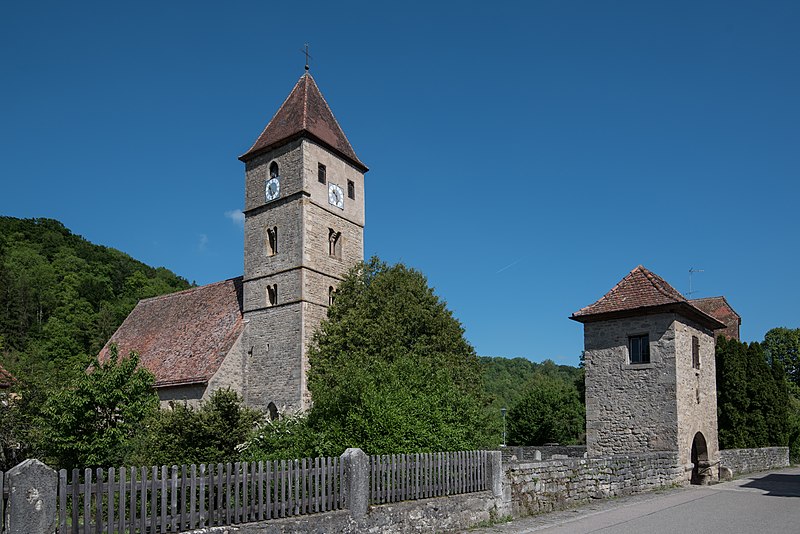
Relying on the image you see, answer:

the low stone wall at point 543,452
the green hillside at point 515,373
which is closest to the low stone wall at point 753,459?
the low stone wall at point 543,452

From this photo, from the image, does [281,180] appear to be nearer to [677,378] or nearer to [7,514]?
[677,378]

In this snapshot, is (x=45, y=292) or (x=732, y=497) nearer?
(x=732, y=497)

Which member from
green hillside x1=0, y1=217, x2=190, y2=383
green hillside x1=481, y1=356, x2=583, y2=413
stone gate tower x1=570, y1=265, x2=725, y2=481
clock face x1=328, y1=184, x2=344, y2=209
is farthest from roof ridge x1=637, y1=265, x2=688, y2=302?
green hillside x1=481, y1=356, x2=583, y2=413

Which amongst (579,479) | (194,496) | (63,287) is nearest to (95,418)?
(194,496)

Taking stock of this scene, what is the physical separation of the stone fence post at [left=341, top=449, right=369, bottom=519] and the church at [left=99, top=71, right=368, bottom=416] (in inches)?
737

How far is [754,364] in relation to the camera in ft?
109

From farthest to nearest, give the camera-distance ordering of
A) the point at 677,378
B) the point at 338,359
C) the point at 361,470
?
the point at 338,359, the point at 677,378, the point at 361,470

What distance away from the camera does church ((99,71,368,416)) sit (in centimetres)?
3050

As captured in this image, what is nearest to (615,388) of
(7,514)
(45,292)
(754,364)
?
(754,364)

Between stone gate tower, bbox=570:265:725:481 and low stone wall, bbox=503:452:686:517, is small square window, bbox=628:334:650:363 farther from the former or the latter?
low stone wall, bbox=503:452:686:517

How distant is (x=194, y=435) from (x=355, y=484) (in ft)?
37.4

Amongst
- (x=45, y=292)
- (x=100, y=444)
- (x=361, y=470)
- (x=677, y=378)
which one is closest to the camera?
(x=361, y=470)

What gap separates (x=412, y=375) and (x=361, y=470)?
7496 millimetres

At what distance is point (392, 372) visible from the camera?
17.8 m
